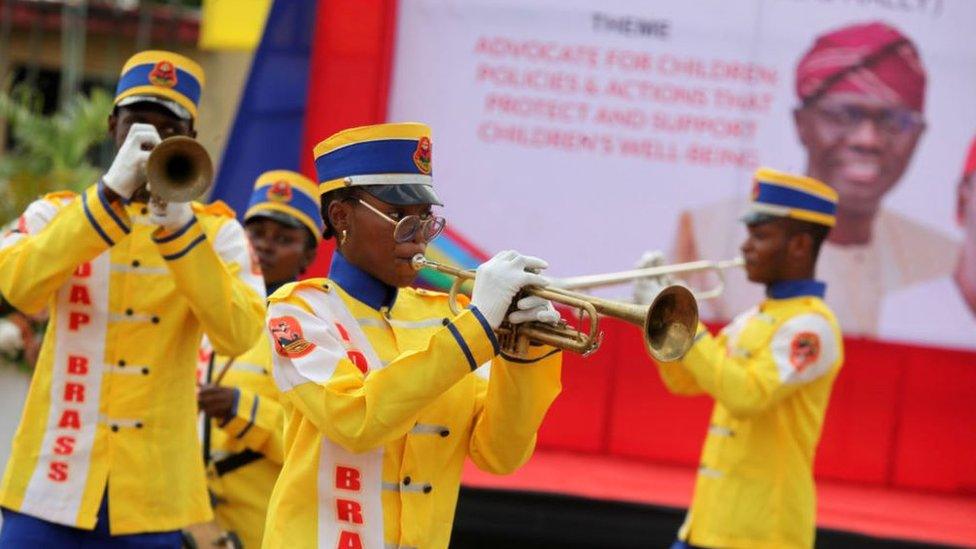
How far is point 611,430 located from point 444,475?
16.9 ft

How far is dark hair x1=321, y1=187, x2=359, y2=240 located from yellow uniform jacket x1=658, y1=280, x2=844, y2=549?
2.19 meters

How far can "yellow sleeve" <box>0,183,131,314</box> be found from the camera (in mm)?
4031

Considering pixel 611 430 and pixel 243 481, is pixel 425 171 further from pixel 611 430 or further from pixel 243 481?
pixel 611 430

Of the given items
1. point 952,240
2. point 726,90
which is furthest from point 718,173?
point 952,240

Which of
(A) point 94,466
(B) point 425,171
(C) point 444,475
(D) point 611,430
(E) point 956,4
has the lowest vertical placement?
(D) point 611,430

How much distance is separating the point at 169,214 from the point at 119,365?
1.66 ft

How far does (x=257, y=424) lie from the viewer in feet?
15.8

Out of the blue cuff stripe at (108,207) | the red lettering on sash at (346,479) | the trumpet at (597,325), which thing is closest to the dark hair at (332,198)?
the trumpet at (597,325)

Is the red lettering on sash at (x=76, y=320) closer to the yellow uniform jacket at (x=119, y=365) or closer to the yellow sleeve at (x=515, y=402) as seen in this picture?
the yellow uniform jacket at (x=119, y=365)

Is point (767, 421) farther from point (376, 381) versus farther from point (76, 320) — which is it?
point (376, 381)

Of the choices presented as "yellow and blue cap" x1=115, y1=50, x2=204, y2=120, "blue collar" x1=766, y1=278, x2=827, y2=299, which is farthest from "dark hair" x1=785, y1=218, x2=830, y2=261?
"yellow and blue cap" x1=115, y1=50, x2=204, y2=120

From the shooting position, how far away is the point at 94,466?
421 centimetres

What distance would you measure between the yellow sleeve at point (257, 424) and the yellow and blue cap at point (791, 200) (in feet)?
6.68

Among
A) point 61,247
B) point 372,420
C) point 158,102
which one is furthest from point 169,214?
point 372,420
